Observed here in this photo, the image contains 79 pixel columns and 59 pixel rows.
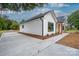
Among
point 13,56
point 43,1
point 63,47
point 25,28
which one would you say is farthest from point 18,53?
point 43,1

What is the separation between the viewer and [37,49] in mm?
4348

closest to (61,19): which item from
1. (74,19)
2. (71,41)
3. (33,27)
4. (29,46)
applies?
(74,19)

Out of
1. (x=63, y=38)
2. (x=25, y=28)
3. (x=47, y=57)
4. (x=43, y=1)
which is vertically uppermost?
(x=43, y=1)

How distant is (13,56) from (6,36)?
2.52 feet

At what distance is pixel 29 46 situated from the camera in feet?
14.6

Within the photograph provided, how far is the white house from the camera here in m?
4.62

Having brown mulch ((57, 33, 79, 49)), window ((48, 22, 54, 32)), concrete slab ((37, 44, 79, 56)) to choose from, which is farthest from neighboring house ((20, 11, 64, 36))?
concrete slab ((37, 44, 79, 56))

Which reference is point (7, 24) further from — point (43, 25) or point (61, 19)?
point (61, 19)

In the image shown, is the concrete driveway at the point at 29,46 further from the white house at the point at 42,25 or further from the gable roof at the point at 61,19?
the gable roof at the point at 61,19

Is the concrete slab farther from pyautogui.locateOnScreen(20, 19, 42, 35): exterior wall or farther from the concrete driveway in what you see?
pyautogui.locateOnScreen(20, 19, 42, 35): exterior wall

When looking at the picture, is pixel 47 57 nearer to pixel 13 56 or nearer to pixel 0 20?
pixel 13 56

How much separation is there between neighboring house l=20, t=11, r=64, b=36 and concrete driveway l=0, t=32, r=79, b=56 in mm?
216

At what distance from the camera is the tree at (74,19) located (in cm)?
444

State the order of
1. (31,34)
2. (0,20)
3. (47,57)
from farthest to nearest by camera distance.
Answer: (31,34)
(0,20)
(47,57)
